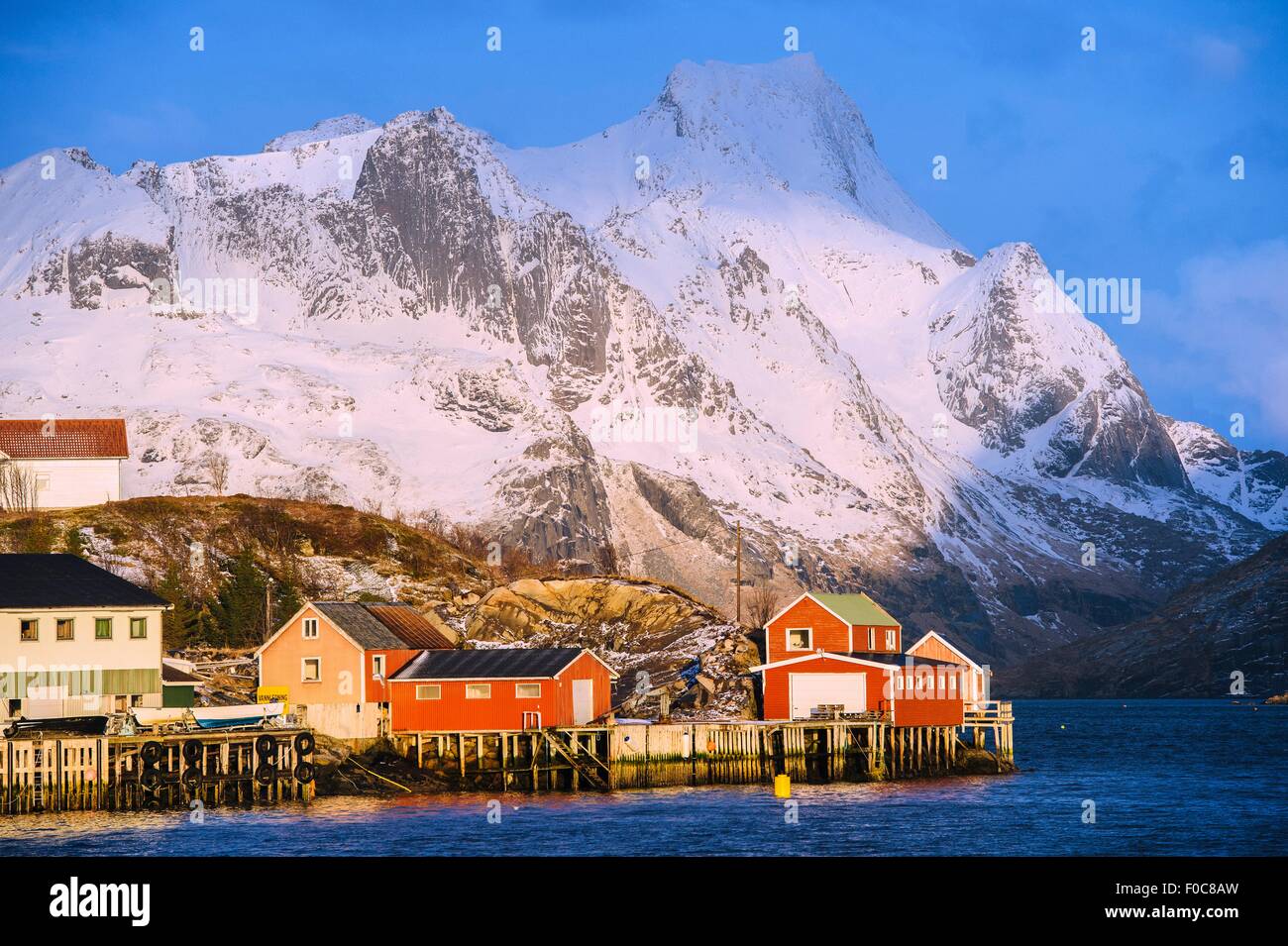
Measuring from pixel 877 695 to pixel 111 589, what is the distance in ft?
127

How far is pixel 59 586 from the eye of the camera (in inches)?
3597

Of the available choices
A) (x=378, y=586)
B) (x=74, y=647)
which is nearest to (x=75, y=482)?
(x=378, y=586)

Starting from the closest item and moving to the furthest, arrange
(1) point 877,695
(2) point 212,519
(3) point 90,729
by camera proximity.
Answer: (3) point 90,729 → (1) point 877,695 → (2) point 212,519

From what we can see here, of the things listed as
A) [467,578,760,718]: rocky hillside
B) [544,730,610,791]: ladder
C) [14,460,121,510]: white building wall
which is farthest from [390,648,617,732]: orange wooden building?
[14,460,121,510]: white building wall

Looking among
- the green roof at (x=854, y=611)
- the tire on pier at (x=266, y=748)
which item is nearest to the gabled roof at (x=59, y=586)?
the tire on pier at (x=266, y=748)

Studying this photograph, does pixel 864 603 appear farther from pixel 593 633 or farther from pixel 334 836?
pixel 334 836

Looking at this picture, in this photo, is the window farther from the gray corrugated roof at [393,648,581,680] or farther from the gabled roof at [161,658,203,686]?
the gabled roof at [161,658,203,686]

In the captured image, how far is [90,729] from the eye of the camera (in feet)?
280

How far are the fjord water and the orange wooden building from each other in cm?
498

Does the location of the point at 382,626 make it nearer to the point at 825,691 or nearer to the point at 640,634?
the point at 825,691

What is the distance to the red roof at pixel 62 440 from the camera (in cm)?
14975

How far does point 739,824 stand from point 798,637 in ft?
102
